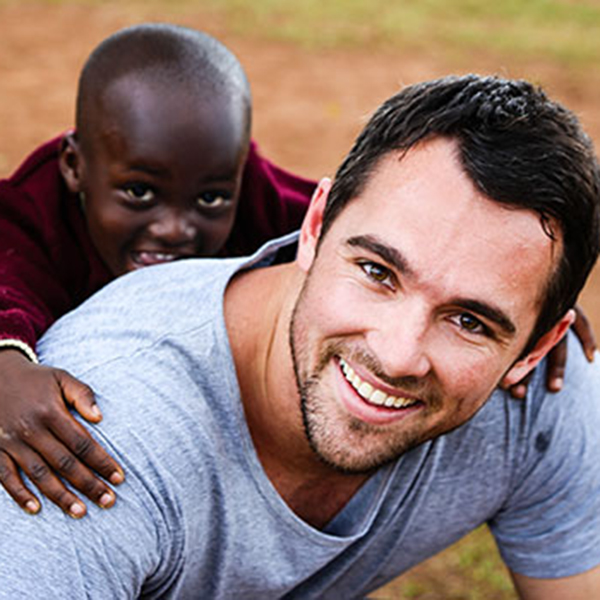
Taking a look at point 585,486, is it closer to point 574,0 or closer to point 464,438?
point 464,438

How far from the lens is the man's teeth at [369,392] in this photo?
217cm

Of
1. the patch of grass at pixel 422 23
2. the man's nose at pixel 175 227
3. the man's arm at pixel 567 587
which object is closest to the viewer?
the man's arm at pixel 567 587

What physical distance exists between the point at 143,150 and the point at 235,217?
1.35 ft

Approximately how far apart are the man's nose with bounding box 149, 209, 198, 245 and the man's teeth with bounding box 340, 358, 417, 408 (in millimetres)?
985

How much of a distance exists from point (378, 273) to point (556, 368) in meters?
0.68

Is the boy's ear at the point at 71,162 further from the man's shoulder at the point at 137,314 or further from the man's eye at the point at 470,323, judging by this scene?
the man's eye at the point at 470,323

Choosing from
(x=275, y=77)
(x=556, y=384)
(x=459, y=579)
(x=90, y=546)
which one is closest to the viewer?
(x=90, y=546)

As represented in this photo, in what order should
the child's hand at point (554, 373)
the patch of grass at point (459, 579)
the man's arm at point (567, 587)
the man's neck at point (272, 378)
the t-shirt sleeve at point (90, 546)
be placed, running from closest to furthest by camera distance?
1. the t-shirt sleeve at point (90, 546)
2. the man's neck at point (272, 378)
3. the child's hand at point (554, 373)
4. the man's arm at point (567, 587)
5. the patch of grass at point (459, 579)

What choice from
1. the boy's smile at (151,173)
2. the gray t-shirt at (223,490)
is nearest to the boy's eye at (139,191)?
the boy's smile at (151,173)

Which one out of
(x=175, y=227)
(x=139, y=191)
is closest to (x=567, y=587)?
(x=175, y=227)

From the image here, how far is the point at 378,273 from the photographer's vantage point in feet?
7.19

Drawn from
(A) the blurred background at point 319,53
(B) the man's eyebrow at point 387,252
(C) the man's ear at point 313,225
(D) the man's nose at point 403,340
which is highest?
(B) the man's eyebrow at point 387,252

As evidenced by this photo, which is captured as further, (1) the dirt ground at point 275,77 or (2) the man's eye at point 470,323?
(1) the dirt ground at point 275,77

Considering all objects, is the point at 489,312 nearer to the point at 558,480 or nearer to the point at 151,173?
the point at 558,480
